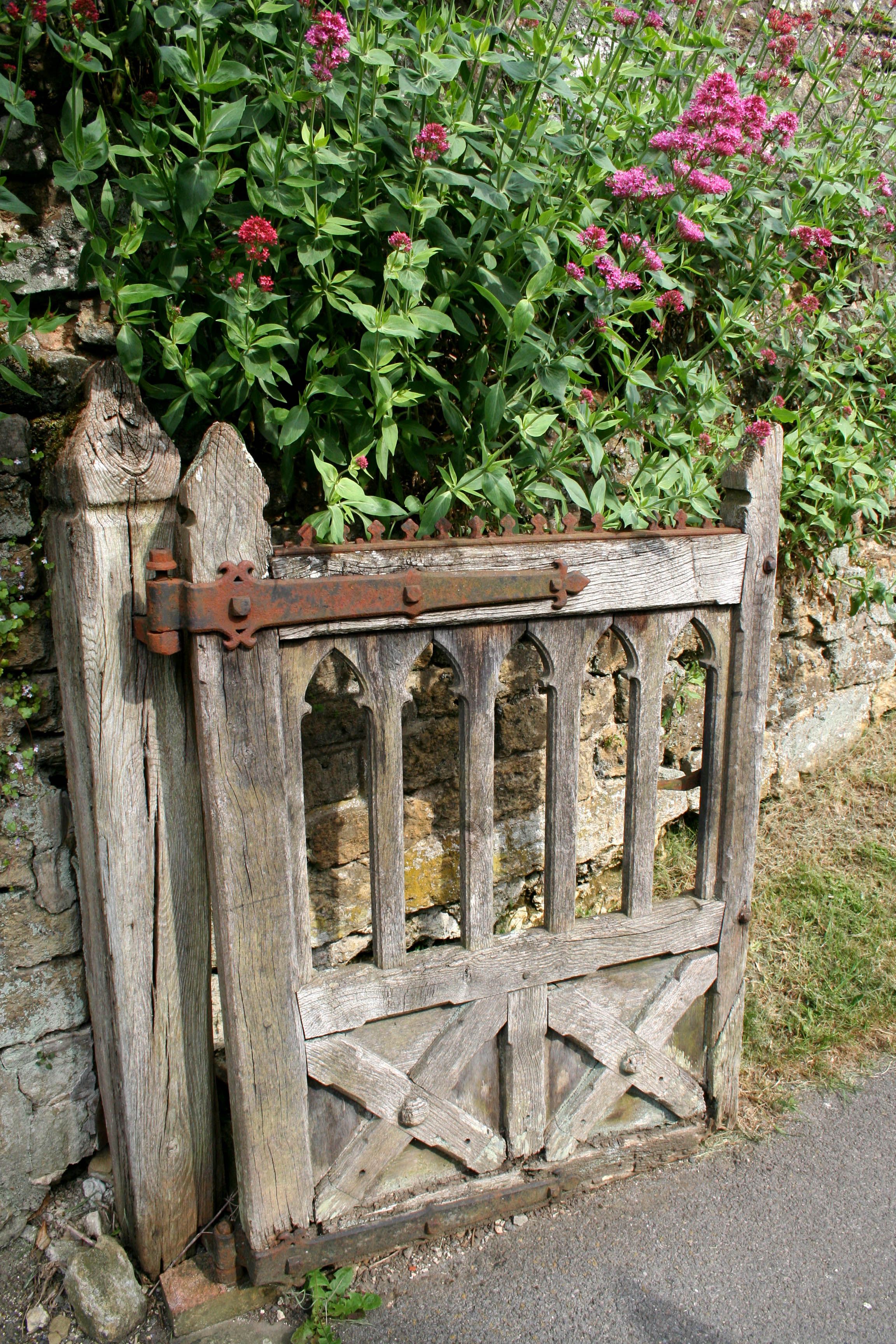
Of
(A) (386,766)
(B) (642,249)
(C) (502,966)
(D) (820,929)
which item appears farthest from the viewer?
(D) (820,929)

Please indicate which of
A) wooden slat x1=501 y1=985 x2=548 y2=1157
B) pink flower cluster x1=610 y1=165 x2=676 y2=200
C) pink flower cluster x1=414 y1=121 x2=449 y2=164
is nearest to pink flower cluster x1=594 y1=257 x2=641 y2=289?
pink flower cluster x1=610 y1=165 x2=676 y2=200

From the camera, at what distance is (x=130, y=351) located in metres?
1.85

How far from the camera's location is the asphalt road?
2.08 meters

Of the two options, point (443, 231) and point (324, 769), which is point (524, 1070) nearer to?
point (324, 769)

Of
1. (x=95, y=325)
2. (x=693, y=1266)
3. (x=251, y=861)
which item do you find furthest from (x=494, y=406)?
(x=693, y=1266)

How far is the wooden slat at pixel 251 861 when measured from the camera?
1816 millimetres

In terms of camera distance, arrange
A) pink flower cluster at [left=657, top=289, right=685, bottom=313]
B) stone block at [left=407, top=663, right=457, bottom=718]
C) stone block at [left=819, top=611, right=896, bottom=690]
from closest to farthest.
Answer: pink flower cluster at [left=657, top=289, right=685, bottom=313] → stone block at [left=407, top=663, right=457, bottom=718] → stone block at [left=819, top=611, right=896, bottom=690]

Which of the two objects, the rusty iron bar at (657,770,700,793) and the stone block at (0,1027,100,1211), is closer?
the stone block at (0,1027,100,1211)

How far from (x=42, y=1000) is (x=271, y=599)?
3.63ft

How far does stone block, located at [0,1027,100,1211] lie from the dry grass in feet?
5.80

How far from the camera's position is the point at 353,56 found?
193 cm

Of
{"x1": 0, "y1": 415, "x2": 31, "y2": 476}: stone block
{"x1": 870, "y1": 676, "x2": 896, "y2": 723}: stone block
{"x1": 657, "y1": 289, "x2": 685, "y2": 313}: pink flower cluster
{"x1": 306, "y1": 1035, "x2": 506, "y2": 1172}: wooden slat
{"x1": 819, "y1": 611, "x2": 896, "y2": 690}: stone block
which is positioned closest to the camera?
{"x1": 0, "y1": 415, "x2": 31, "y2": 476}: stone block

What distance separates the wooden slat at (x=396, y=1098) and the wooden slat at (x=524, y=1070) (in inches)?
2.3

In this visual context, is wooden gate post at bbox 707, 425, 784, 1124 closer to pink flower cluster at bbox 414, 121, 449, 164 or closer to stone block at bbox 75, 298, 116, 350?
pink flower cluster at bbox 414, 121, 449, 164
